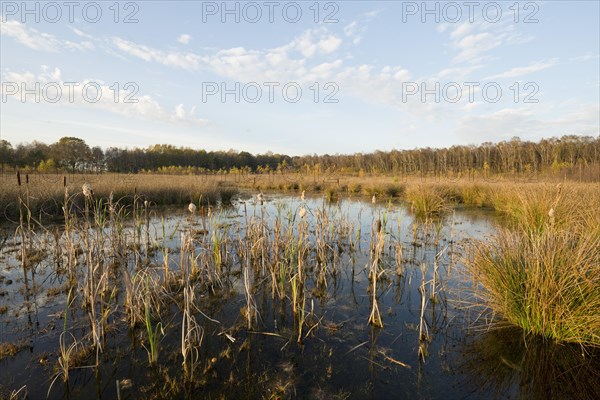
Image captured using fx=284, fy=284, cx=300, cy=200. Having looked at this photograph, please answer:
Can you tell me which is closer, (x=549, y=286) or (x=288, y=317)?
(x=549, y=286)

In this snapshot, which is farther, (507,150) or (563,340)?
(507,150)

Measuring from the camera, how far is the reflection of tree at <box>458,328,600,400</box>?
2.78 meters

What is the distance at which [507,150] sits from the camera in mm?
46594

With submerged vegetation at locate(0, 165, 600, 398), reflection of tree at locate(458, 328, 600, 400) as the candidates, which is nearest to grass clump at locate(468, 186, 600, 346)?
submerged vegetation at locate(0, 165, 600, 398)

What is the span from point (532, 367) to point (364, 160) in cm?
6732

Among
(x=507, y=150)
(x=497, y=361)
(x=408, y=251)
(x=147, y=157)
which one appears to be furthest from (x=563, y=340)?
(x=147, y=157)

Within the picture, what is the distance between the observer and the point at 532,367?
3.11 metres

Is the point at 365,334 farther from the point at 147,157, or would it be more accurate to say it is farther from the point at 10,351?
the point at 147,157

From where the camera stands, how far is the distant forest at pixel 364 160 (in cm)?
4144

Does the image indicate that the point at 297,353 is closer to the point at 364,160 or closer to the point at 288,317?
the point at 288,317

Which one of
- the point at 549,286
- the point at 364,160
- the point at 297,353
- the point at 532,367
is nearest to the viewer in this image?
the point at 532,367

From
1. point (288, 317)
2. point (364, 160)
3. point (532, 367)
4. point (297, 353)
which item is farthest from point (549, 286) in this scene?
point (364, 160)

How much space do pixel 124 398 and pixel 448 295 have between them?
197 inches

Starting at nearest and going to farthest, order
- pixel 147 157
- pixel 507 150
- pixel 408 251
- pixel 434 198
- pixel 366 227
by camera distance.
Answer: pixel 408 251, pixel 366 227, pixel 434 198, pixel 507 150, pixel 147 157
